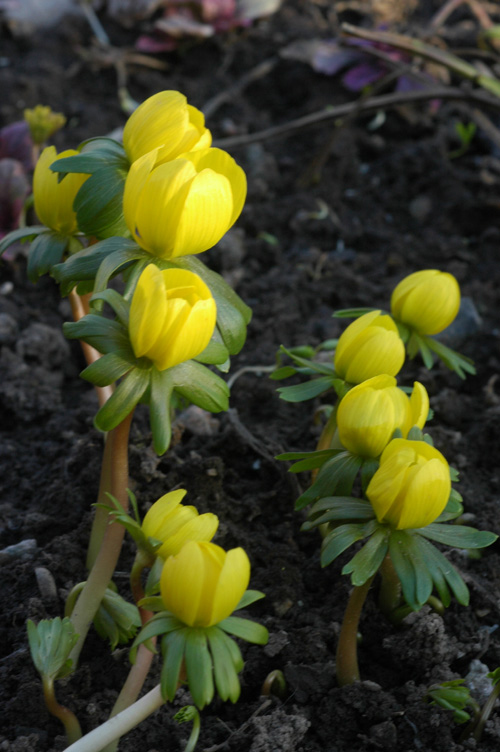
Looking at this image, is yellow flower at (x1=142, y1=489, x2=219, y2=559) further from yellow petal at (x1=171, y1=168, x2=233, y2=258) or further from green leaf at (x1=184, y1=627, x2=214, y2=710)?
yellow petal at (x1=171, y1=168, x2=233, y2=258)

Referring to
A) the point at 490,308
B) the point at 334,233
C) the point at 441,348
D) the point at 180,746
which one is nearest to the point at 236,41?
the point at 334,233

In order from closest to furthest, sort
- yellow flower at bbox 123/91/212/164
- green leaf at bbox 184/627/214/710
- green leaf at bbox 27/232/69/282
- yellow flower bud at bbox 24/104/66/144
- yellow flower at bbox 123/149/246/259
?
green leaf at bbox 184/627/214/710, yellow flower at bbox 123/149/246/259, yellow flower at bbox 123/91/212/164, green leaf at bbox 27/232/69/282, yellow flower bud at bbox 24/104/66/144

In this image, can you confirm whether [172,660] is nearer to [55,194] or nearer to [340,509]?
[340,509]

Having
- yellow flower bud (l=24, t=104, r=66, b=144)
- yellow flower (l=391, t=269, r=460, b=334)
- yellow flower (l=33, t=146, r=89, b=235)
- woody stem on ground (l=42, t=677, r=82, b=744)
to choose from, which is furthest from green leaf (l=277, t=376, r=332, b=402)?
yellow flower bud (l=24, t=104, r=66, b=144)

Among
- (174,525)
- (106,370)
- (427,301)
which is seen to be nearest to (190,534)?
(174,525)

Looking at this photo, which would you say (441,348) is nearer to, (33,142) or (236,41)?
(33,142)
